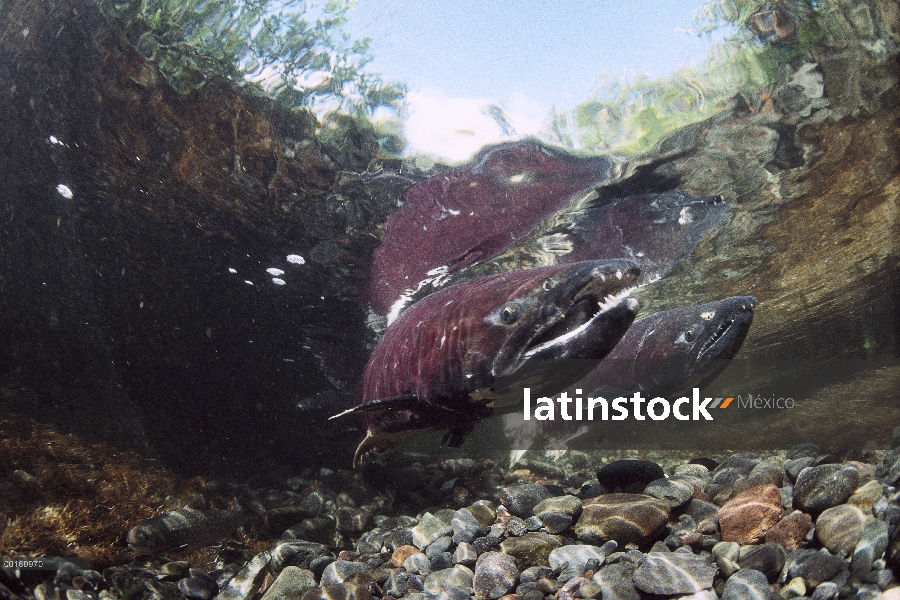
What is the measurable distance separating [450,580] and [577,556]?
947mm

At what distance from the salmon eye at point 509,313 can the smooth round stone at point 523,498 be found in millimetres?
2132

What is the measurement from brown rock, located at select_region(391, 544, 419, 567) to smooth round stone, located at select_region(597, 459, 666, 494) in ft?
7.07

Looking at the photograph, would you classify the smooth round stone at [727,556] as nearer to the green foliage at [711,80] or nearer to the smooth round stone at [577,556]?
the smooth round stone at [577,556]

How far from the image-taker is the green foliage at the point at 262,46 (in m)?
4.62

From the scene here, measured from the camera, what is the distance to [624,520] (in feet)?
10.9

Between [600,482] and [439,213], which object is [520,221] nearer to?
[439,213]

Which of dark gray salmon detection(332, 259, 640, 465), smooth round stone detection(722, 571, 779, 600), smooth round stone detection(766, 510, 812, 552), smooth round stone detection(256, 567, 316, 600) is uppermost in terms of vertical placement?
dark gray salmon detection(332, 259, 640, 465)

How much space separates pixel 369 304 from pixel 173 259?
470cm

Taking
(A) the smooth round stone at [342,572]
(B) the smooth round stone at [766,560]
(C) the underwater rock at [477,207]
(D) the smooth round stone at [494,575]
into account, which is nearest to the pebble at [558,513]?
(D) the smooth round stone at [494,575]

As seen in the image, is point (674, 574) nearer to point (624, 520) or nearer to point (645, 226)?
point (624, 520)

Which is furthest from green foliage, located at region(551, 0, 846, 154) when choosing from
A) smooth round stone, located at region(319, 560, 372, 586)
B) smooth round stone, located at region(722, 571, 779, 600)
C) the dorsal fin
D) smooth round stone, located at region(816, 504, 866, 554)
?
smooth round stone, located at region(319, 560, 372, 586)

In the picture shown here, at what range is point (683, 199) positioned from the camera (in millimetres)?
8320

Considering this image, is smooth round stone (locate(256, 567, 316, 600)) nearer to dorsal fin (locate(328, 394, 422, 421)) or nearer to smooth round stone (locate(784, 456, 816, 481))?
dorsal fin (locate(328, 394, 422, 421))

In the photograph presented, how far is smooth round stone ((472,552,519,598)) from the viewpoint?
2.79m
